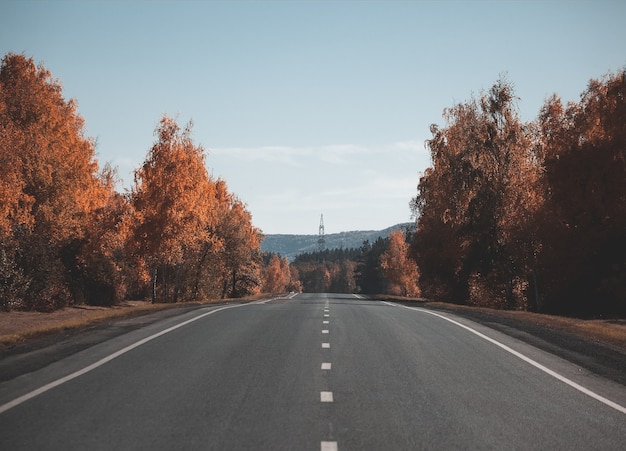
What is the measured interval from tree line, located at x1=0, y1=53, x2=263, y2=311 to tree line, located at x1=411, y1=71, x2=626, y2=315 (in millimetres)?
16289

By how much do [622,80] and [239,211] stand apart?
39975 millimetres

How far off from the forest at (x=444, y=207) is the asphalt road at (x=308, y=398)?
16.6 metres

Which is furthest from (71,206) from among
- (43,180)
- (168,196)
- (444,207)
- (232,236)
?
(232,236)

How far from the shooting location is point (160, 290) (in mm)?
62375

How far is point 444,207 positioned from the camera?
45812 millimetres

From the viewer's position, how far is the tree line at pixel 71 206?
99.2 feet

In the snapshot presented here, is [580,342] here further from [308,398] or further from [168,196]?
[168,196]

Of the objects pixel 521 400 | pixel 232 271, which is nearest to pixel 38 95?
pixel 521 400

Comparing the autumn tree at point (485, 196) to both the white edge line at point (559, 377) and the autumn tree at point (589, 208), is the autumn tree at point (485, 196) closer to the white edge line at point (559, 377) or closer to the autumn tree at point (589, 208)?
the autumn tree at point (589, 208)

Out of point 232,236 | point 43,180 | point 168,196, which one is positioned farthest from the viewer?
point 232,236

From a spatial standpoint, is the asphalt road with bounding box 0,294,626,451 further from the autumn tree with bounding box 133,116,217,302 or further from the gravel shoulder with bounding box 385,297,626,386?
the autumn tree with bounding box 133,116,217,302

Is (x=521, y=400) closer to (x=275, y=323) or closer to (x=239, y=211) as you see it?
(x=275, y=323)

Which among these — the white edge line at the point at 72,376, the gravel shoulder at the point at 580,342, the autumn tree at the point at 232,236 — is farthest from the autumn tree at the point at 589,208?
the autumn tree at the point at 232,236

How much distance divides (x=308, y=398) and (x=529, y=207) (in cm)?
3280
